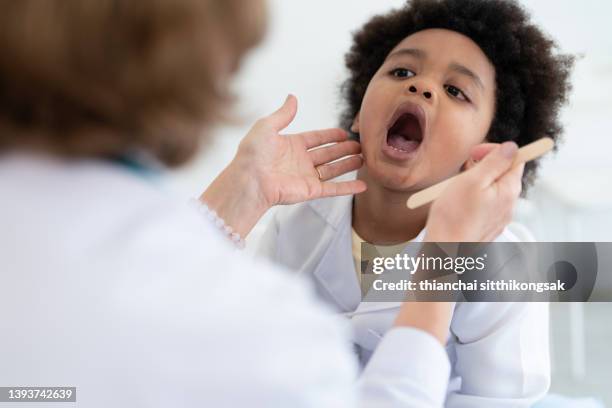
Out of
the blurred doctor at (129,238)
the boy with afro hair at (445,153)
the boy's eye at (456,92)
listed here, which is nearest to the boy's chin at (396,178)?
the boy with afro hair at (445,153)

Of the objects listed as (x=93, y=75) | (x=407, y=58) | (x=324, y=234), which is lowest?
(x=93, y=75)

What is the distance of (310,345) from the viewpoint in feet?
1.53

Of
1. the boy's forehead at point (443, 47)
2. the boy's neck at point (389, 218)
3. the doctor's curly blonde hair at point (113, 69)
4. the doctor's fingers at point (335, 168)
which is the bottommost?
the doctor's curly blonde hair at point (113, 69)

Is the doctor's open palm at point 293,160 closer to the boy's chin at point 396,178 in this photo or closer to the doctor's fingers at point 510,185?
the boy's chin at point 396,178

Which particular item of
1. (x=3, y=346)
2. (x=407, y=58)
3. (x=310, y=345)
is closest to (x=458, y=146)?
(x=407, y=58)

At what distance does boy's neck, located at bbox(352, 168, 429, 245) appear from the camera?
104 centimetres

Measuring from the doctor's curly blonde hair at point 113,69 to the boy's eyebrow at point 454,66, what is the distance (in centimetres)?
58

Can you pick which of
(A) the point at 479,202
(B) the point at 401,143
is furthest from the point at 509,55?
(A) the point at 479,202

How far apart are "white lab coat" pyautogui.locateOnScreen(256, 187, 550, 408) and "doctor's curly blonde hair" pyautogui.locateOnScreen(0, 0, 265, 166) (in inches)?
22.0

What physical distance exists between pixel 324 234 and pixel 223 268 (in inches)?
24.3

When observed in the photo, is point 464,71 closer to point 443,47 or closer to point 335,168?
point 443,47

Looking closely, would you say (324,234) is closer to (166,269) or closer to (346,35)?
(166,269)

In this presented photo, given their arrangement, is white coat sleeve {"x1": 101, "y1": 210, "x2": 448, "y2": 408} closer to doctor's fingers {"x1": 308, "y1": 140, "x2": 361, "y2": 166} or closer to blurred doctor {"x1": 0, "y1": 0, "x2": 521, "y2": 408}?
blurred doctor {"x1": 0, "y1": 0, "x2": 521, "y2": 408}

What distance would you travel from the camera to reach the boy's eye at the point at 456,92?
3.27 feet
